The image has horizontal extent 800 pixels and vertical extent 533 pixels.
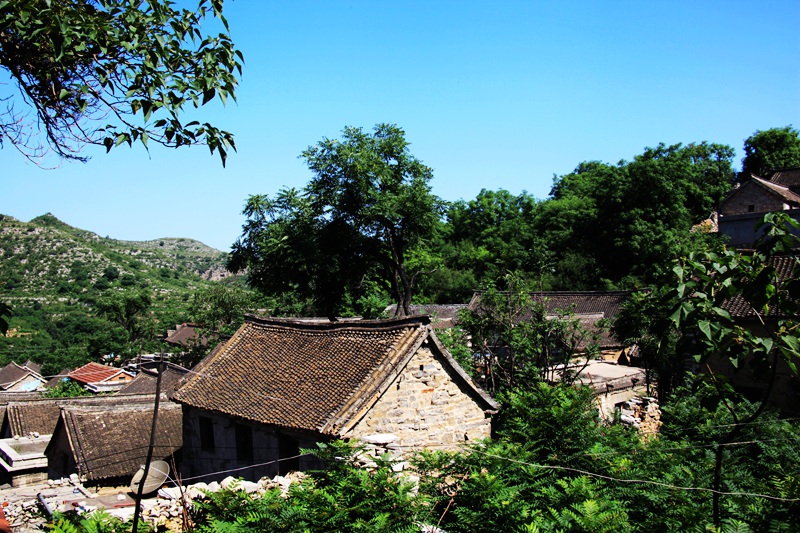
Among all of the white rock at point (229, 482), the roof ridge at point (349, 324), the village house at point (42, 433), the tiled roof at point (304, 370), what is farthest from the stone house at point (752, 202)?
the white rock at point (229, 482)

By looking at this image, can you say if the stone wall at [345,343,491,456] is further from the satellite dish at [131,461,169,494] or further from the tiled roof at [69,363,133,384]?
the tiled roof at [69,363,133,384]

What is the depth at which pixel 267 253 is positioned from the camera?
28531mm

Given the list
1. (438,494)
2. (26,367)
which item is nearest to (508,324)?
(438,494)

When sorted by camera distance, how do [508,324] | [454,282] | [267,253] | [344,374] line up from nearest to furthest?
1. [344,374]
2. [508,324]
3. [267,253]
4. [454,282]

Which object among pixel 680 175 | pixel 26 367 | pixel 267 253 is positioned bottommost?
pixel 26 367

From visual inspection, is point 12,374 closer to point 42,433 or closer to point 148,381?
point 148,381

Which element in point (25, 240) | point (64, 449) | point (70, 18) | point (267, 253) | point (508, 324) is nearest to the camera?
point (70, 18)

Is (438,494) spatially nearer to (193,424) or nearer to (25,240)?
(193,424)

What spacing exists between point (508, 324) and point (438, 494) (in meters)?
11.0

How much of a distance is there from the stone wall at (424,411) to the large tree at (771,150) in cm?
4752

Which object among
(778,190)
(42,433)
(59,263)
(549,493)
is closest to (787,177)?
(778,190)

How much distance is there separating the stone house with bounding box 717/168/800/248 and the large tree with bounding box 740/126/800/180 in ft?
26.5

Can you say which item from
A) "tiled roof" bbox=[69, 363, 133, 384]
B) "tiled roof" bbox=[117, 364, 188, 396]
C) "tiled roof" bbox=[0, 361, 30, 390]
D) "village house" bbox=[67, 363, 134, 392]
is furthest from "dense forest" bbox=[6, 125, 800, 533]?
"tiled roof" bbox=[0, 361, 30, 390]

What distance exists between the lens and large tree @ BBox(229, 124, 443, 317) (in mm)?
26984
